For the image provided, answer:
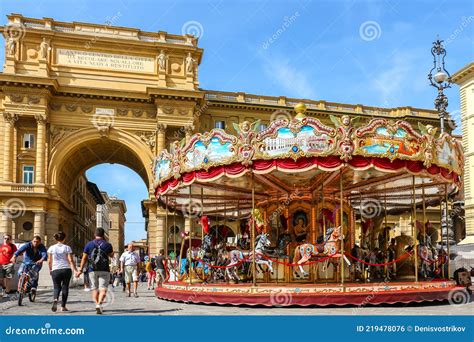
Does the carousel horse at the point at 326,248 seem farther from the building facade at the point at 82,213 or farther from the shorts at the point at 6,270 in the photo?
the building facade at the point at 82,213

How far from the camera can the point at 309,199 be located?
1748 cm

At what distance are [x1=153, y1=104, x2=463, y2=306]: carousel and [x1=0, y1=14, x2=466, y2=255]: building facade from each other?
1968 cm

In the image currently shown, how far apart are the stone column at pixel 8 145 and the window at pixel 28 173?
3.40 feet

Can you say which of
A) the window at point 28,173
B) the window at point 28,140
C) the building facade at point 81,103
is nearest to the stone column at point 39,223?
the building facade at point 81,103

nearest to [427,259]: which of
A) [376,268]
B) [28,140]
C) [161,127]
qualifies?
[376,268]

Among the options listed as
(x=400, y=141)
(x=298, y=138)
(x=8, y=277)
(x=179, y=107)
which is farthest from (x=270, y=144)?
A: (x=179, y=107)

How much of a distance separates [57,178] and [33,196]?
2639 mm

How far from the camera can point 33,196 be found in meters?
36.4

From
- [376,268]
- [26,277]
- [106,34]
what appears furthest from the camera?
[106,34]

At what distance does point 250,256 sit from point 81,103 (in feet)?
91.0

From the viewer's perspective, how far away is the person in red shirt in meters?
14.4

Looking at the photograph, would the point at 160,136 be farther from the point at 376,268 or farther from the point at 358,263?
the point at 358,263

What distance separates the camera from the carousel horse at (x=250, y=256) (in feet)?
48.4

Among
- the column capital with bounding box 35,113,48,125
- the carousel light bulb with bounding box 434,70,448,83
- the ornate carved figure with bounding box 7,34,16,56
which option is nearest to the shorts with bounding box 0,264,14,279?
the carousel light bulb with bounding box 434,70,448,83
